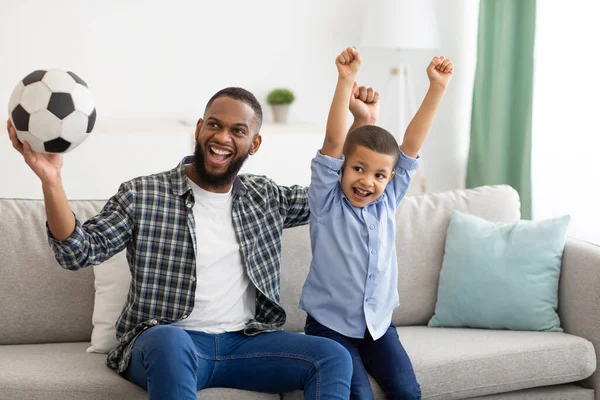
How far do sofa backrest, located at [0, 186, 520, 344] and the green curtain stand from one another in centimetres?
161

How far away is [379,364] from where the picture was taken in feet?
7.19

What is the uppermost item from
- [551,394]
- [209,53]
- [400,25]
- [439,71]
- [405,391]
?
[400,25]

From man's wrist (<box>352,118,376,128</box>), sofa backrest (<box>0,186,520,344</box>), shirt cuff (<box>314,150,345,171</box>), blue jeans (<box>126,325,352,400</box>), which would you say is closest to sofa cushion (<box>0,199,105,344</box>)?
sofa backrest (<box>0,186,520,344</box>)

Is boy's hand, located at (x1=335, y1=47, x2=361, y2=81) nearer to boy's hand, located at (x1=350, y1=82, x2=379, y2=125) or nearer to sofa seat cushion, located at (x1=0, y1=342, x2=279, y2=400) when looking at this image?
boy's hand, located at (x1=350, y1=82, x2=379, y2=125)

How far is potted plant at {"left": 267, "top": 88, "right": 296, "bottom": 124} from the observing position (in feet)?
15.1

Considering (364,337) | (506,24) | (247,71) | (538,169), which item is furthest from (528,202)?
(364,337)

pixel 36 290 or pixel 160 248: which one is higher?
pixel 160 248

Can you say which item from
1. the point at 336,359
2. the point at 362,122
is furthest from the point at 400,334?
the point at 362,122

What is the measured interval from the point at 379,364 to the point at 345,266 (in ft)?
0.90

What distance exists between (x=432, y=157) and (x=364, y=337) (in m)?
2.93

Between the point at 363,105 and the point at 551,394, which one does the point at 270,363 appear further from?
the point at 551,394

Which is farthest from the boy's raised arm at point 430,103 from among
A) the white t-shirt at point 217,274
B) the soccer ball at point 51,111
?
the soccer ball at point 51,111

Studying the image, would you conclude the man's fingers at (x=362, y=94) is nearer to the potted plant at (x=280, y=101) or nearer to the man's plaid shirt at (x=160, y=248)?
the man's plaid shirt at (x=160, y=248)

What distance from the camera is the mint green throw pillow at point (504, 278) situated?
257cm
